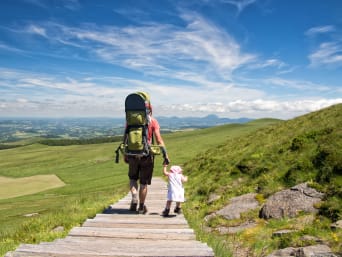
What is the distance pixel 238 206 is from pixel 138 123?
17.5ft

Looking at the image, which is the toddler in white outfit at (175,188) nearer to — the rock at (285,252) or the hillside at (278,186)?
the hillside at (278,186)

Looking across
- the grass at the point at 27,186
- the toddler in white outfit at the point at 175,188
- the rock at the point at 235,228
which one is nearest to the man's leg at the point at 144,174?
the toddler in white outfit at the point at 175,188

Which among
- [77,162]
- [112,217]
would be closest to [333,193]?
[112,217]

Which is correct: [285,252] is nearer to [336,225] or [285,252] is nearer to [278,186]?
[336,225]

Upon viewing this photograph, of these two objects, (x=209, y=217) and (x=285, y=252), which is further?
(x=209, y=217)

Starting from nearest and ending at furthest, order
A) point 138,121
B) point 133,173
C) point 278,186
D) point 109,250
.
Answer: point 109,250
point 138,121
point 133,173
point 278,186

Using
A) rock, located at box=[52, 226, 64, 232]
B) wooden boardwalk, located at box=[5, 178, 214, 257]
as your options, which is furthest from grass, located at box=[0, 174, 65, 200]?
wooden boardwalk, located at box=[5, 178, 214, 257]

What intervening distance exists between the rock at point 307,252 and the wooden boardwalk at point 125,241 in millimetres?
2170

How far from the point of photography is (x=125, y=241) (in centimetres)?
719

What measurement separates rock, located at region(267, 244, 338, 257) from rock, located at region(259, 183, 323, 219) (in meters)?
2.68

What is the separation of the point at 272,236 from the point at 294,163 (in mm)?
6359

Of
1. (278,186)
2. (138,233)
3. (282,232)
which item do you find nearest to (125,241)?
(138,233)

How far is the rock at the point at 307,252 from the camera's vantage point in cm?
687

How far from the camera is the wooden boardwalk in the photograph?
6.12 meters
